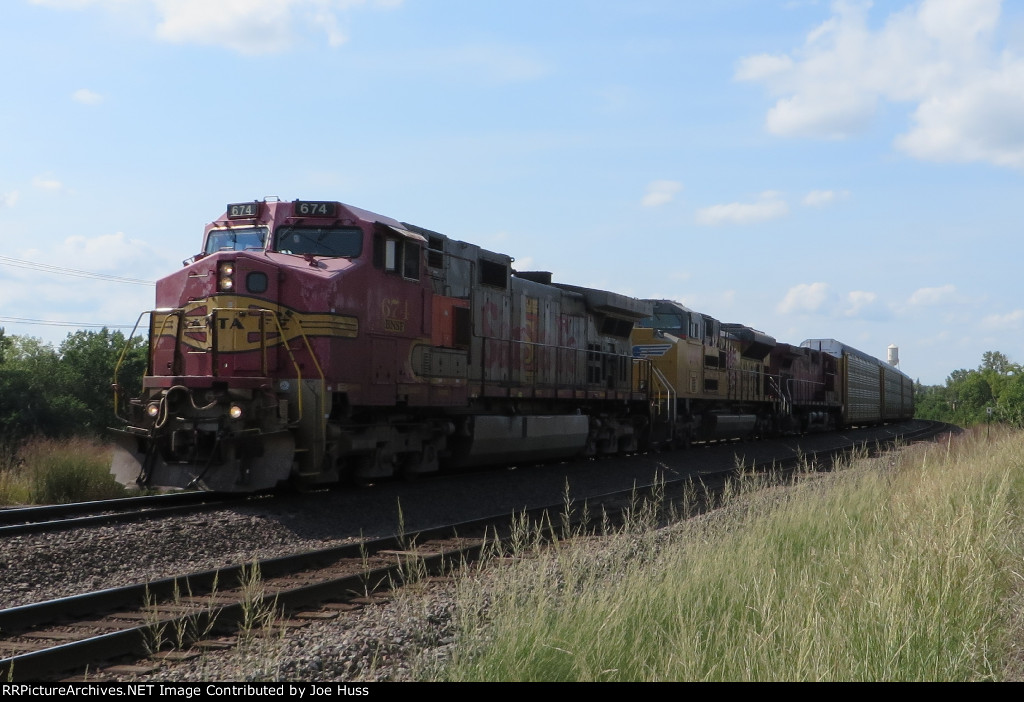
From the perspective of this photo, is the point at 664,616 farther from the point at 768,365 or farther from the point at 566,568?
the point at 768,365

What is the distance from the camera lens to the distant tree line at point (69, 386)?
927 inches

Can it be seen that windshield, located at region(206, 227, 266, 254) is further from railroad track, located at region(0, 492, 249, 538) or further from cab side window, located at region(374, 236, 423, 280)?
railroad track, located at region(0, 492, 249, 538)

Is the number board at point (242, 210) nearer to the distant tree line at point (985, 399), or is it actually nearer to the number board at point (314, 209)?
the number board at point (314, 209)

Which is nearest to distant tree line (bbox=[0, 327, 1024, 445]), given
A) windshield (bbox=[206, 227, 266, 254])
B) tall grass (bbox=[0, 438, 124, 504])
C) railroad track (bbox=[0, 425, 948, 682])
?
tall grass (bbox=[0, 438, 124, 504])

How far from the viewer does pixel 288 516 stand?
31.6 feet

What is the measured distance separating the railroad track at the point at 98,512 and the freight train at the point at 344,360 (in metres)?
0.43

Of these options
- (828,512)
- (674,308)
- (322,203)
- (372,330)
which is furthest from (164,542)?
(674,308)

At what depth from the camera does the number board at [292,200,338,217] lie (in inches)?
438

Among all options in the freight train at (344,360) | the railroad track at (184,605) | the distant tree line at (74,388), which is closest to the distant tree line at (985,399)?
the distant tree line at (74,388)

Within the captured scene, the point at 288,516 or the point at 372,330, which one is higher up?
the point at 372,330

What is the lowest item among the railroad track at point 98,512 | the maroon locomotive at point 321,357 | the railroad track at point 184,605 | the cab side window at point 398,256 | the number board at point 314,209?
the railroad track at point 184,605

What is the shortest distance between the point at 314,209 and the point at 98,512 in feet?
14.3

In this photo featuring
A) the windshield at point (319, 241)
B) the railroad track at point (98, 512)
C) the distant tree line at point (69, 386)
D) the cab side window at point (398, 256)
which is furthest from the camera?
the distant tree line at point (69, 386)

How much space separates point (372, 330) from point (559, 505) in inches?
132
